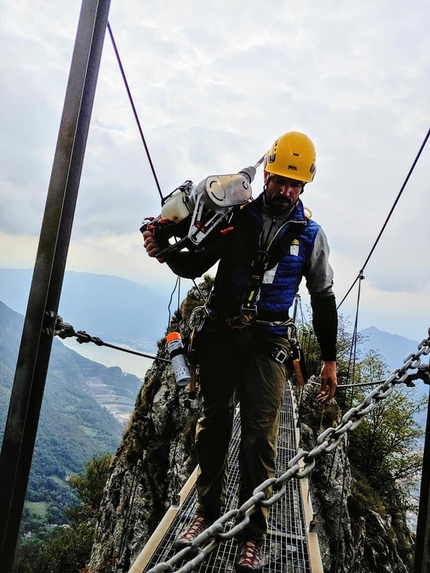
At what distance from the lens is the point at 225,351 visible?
92.3 inches

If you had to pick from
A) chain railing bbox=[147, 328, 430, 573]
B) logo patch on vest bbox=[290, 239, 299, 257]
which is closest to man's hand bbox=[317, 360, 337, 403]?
chain railing bbox=[147, 328, 430, 573]

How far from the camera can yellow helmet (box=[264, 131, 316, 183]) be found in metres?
2.26

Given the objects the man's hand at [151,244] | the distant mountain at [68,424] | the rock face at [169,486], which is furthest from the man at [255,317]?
the rock face at [169,486]

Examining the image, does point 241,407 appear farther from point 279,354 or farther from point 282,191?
point 282,191

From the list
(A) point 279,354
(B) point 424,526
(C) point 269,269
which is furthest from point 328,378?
(B) point 424,526

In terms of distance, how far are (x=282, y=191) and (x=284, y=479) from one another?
1.35 meters

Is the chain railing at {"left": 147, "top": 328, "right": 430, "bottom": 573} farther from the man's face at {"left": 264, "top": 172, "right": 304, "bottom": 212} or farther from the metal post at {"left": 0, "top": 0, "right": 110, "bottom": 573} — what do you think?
the man's face at {"left": 264, "top": 172, "right": 304, "bottom": 212}

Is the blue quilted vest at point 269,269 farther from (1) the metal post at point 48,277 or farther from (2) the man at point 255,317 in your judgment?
(1) the metal post at point 48,277

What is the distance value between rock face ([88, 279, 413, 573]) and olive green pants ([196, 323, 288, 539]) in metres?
6.26

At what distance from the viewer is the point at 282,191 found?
7.36ft

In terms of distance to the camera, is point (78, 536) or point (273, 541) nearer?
point (273, 541)

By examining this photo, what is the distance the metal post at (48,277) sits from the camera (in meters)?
1.49

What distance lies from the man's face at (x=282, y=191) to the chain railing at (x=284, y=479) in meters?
0.94

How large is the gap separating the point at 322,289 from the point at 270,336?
0.37 metres
